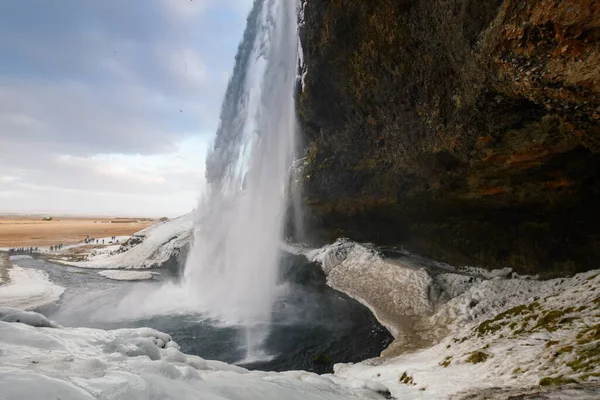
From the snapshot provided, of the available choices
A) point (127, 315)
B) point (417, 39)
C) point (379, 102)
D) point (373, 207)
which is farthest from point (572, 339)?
point (127, 315)

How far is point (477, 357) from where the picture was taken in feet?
27.9

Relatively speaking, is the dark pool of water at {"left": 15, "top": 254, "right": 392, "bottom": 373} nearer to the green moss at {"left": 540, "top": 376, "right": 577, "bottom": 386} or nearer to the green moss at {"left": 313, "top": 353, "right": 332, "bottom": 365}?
the green moss at {"left": 313, "top": 353, "right": 332, "bottom": 365}

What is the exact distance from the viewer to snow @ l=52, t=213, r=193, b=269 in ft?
106

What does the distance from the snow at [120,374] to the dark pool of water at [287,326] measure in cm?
553

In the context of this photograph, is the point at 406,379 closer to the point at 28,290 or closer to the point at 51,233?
the point at 28,290

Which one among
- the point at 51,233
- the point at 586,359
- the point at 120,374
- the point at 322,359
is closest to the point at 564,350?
the point at 586,359

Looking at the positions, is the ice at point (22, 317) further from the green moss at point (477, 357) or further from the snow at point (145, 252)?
the snow at point (145, 252)

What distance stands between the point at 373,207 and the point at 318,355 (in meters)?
12.3

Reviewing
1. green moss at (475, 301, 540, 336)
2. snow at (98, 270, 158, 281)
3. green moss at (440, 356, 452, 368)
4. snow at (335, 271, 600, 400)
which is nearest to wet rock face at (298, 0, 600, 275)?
snow at (335, 271, 600, 400)

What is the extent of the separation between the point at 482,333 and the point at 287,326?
791 cm

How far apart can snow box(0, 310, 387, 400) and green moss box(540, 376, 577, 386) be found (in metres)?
2.90

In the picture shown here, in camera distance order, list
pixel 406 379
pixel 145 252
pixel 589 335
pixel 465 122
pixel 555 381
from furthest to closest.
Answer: pixel 145 252 → pixel 465 122 → pixel 406 379 → pixel 589 335 → pixel 555 381

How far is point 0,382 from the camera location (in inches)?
125

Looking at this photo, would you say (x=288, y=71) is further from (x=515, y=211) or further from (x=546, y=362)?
(x=546, y=362)
